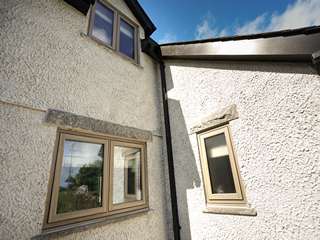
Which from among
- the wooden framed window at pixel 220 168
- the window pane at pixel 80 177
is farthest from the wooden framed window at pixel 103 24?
the wooden framed window at pixel 220 168

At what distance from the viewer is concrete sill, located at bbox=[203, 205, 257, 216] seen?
2.58 metres

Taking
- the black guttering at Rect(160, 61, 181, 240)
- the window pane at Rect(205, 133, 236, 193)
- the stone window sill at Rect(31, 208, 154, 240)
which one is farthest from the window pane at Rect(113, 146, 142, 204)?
the window pane at Rect(205, 133, 236, 193)

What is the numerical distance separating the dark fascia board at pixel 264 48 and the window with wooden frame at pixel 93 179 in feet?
8.70

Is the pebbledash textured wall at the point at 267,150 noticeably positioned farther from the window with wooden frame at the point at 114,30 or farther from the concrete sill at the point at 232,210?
the window with wooden frame at the point at 114,30

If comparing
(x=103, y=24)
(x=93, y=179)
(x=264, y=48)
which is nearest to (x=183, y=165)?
(x=93, y=179)

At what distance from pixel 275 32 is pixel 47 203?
429cm

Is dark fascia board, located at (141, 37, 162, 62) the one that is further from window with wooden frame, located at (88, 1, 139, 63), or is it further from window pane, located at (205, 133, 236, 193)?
window pane, located at (205, 133, 236, 193)

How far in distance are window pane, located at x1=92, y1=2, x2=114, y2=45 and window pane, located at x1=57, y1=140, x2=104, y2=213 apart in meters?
2.90

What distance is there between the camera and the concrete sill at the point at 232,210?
258cm

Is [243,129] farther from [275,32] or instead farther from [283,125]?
[275,32]

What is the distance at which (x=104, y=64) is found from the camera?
3.82m

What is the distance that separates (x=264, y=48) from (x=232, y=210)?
2768 millimetres

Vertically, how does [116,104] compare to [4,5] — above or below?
below

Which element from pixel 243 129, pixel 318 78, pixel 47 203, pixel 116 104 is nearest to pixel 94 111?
pixel 116 104
